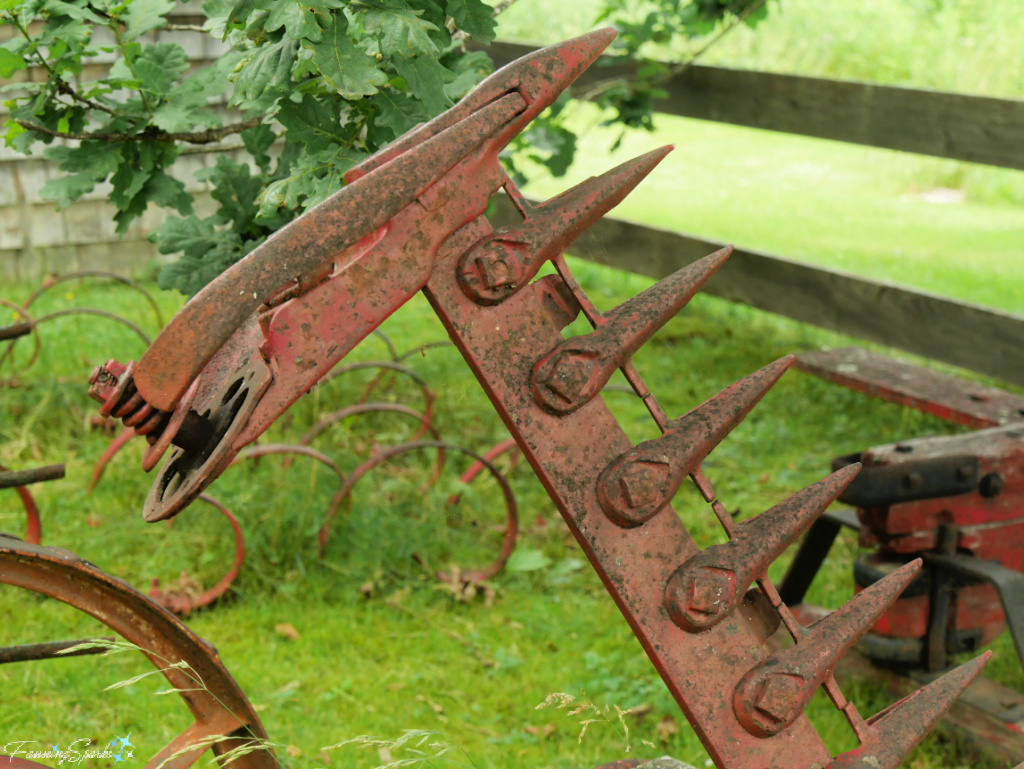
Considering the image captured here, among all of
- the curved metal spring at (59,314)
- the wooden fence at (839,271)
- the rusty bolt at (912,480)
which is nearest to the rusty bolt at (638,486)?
the rusty bolt at (912,480)

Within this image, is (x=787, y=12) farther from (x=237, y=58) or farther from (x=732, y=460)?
(x=237, y=58)

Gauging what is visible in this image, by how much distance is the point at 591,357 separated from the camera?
3.83 ft

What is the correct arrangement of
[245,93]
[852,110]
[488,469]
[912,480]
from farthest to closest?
1. [852,110]
2. [488,469]
3. [912,480]
4. [245,93]

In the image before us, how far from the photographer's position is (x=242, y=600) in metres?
2.95

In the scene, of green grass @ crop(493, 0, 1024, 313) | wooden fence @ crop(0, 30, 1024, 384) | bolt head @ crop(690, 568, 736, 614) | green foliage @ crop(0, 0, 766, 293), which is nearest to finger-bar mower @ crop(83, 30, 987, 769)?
bolt head @ crop(690, 568, 736, 614)

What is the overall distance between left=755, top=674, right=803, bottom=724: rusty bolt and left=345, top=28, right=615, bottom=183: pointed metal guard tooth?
0.77 meters

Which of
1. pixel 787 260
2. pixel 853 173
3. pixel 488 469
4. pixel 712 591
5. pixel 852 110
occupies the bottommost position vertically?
pixel 853 173

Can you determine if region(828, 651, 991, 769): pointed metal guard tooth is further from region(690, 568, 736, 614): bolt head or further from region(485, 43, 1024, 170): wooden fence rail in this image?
region(485, 43, 1024, 170): wooden fence rail

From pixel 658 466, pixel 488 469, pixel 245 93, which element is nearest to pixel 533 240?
pixel 658 466

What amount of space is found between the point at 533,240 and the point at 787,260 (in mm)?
4099

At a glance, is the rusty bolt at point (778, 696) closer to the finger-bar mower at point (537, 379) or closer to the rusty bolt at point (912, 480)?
the finger-bar mower at point (537, 379)

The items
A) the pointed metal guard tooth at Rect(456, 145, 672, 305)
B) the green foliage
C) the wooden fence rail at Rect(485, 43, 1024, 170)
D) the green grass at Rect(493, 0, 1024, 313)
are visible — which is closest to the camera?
the pointed metal guard tooth at Rect(456, 145, 672, 305)

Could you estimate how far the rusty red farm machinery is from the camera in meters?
1.01

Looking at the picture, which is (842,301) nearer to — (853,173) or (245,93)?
(245,93)
